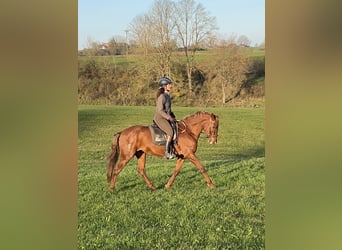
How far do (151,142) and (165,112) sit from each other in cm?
38

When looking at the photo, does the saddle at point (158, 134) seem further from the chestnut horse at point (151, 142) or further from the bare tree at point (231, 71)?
the bare tree at point (231, 71)


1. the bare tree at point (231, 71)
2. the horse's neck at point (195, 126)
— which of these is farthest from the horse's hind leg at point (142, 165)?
the bare tree at point (231, 71)

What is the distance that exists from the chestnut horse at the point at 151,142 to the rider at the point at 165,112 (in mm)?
76

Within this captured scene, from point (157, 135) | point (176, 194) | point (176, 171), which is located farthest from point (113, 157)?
point (176, 194)

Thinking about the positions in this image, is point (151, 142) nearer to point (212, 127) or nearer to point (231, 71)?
point (212, 127)

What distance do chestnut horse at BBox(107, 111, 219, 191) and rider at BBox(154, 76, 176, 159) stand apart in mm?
76

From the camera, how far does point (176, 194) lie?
383 centimetres

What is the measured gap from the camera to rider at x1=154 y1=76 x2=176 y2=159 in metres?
3.73

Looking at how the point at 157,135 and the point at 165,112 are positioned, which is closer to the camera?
the point at 165,112

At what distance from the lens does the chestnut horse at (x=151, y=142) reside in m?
4.10

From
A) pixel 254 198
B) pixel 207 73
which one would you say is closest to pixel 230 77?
pixel 207 73
